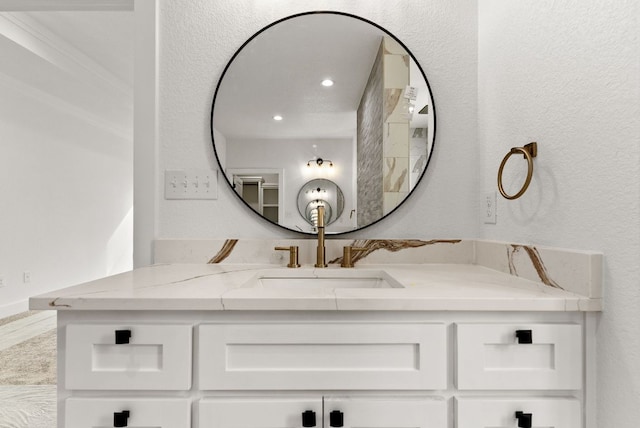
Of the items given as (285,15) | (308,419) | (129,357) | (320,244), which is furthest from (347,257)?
(285,15)

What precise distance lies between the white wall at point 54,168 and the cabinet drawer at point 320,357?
342cm

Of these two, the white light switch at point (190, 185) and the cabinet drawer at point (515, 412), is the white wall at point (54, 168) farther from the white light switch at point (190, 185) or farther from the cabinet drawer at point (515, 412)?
the cabinet drawer at point (515, 412)

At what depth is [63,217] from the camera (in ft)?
15.3

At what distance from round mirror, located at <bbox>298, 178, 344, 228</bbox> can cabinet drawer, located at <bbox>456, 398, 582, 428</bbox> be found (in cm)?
90

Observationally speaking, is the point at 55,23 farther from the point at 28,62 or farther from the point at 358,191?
the point at 358,191

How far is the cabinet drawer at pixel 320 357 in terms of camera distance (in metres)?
0.95

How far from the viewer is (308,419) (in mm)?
942

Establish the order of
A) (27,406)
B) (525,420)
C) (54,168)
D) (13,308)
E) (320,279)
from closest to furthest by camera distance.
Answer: (525,420), (320,279), (27,406), (13,308), (54,168)

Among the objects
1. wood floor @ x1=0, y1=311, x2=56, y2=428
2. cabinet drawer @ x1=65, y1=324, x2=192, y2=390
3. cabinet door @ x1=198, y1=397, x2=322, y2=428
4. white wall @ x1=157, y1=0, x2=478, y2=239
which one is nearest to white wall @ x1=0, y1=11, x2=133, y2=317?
wood floor @ x1=0, y1=311, x2=56, y2=428

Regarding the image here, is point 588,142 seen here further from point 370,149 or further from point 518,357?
point 370,149

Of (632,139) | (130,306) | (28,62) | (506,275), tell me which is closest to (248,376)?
(130,306)

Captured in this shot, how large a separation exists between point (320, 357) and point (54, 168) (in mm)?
4772

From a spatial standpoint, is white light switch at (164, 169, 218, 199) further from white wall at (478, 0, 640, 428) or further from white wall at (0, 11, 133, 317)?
white wall at (0, 11, 133, 317)

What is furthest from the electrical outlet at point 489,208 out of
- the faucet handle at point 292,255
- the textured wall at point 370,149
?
the faucet handle at point 292,255
